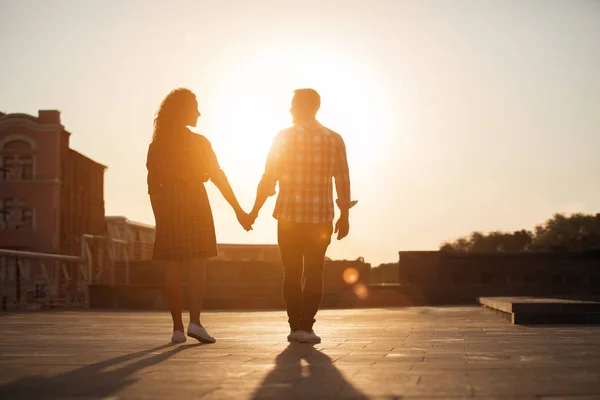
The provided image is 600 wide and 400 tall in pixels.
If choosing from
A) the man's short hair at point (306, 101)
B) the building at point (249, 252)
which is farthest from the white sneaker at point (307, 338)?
the building at point (249, 252)

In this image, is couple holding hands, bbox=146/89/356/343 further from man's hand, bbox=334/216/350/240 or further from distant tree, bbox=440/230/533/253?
distant tree, bbox=440/230/533/253

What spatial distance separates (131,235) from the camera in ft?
215

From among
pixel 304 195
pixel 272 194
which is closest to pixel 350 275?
pixel 272 194

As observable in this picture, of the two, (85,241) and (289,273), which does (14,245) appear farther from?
(289,273)

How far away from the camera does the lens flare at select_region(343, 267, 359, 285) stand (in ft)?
196

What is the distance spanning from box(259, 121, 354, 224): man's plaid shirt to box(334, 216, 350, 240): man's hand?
0.27m

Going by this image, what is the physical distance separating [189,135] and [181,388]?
140 inches

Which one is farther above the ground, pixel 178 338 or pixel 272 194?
pixel 272 194

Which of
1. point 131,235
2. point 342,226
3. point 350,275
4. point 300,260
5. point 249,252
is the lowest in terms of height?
point 300,260

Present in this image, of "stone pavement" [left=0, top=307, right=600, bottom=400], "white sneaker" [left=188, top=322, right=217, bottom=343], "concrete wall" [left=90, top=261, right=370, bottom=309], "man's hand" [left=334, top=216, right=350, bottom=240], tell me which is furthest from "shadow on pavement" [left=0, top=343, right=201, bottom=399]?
"concrete wall" [left=90, top=261, right=370, bottom=309]

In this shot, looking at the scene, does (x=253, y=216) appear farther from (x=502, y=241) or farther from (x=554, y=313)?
(x=502, y=241)

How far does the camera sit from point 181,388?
347 cm

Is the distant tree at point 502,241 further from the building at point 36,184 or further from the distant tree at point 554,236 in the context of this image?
the building at point 36,184

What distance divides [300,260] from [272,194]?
22.4 inches
